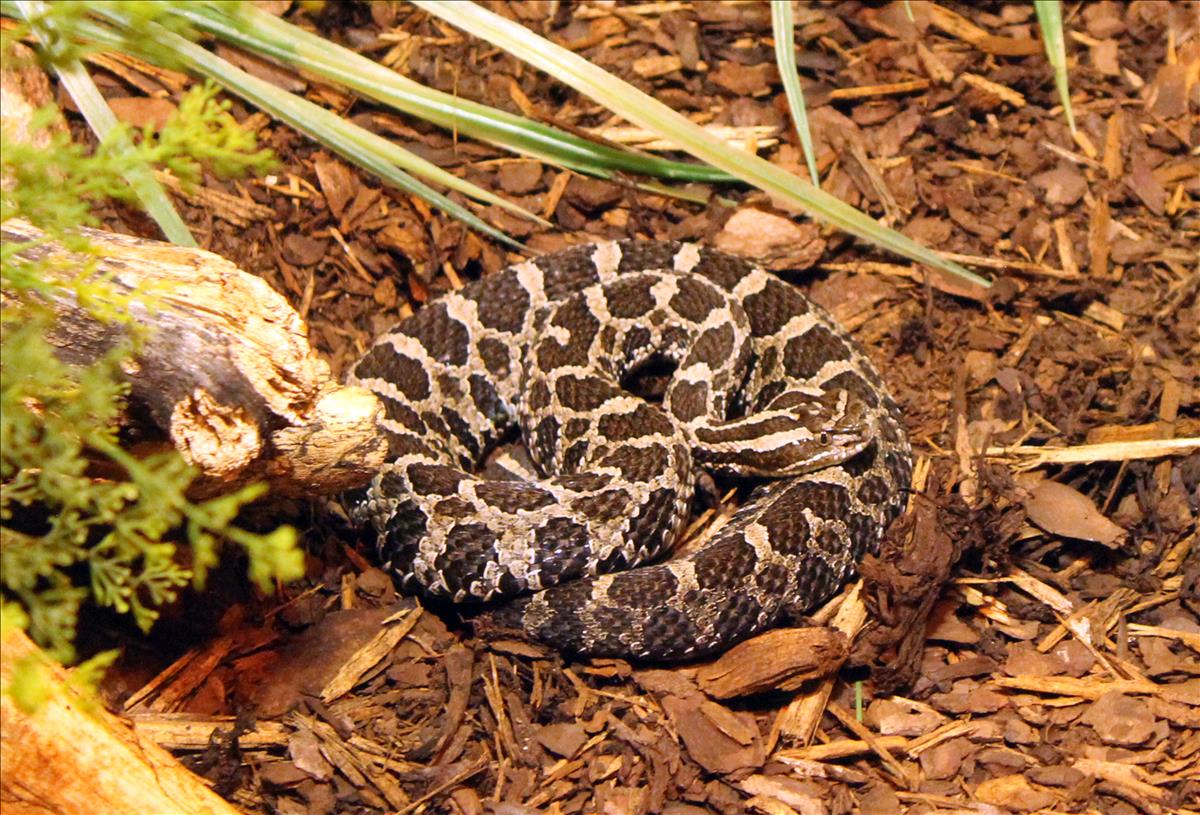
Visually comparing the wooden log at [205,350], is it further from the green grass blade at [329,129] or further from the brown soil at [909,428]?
the green grass blade at [329,129]

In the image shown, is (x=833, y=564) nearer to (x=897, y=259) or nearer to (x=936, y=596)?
(x=936, y=596)

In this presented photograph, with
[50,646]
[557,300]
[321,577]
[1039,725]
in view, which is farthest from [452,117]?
[1039,725]

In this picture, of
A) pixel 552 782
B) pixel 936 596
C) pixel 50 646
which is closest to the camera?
pixel 50 646

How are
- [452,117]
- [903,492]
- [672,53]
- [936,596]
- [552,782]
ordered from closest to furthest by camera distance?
[552,782] < [936,596] < [903,492] < [452,117] < [672,53]

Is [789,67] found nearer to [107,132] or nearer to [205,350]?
[107,132]

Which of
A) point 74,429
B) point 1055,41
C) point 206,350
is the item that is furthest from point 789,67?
point 74,429

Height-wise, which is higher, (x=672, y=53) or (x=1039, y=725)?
(x=672, y=53)

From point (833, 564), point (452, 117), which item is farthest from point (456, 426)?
point (833, 564)

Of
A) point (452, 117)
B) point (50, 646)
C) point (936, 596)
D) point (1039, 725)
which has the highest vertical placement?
point (452, 117)

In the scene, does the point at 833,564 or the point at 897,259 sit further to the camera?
the point at 897,259
